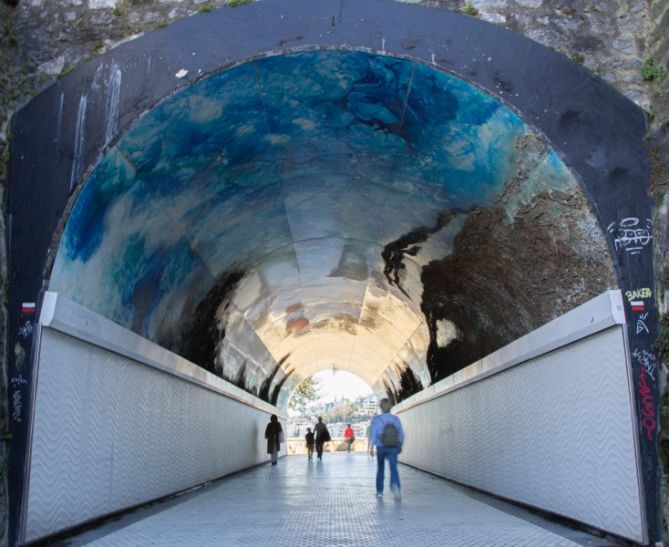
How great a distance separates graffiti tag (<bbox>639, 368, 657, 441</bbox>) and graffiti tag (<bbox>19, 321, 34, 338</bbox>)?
522 centimetres

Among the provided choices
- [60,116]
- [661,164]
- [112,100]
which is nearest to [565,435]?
[661,164]

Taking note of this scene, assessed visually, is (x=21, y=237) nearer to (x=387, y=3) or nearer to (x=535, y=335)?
(x=387, y=3)

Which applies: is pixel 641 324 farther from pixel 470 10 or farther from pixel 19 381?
pixel 19 381

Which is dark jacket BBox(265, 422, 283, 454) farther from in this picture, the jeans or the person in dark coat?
the jeans

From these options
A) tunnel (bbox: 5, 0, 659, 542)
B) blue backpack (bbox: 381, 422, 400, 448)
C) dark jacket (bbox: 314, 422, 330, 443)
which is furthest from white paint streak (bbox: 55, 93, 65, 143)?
dark jacket (bbox: 314, 422, 330, 443)

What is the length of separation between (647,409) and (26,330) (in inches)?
209

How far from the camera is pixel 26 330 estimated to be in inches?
264

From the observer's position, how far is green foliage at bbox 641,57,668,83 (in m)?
7.03

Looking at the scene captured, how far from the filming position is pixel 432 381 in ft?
55.5

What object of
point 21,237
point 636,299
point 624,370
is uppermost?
→ point 21,237

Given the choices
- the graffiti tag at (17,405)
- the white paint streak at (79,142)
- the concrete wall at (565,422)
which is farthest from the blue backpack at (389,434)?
the white paint streak at (79,142)

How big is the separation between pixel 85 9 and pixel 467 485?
968cm

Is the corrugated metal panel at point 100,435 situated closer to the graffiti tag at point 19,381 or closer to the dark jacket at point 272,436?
the graffiti tag at point 19,381

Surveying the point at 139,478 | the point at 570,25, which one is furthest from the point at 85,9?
the point at 139,478
